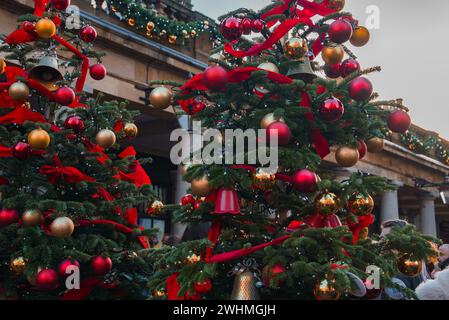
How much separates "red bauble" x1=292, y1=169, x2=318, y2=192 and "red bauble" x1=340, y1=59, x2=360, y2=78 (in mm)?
1153

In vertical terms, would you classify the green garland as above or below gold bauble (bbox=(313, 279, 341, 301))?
above

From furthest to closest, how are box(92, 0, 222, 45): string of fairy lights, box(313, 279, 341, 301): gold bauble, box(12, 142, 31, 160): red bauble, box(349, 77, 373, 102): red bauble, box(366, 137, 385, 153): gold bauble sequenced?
box(92, 0, 222, 45): string of fairy lights < box(12, 142, 31, 160): red bauble < box(366, 137, 385, 153): gold bauble < box(349, 77, 373, 102): red bauble < box(313, 279, 341, 301): gold bauble

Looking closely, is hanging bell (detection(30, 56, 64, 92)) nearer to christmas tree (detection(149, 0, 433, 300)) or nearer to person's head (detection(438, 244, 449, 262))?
christmas tree (detection(149, 0, 433, 300))

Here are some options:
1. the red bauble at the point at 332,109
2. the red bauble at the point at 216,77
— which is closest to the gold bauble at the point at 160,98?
the red bauble at the point at 216,77

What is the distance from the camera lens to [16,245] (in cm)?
495

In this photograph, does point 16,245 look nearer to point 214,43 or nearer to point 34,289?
point 34,289

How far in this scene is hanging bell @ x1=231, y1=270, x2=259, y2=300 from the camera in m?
→ 3.53

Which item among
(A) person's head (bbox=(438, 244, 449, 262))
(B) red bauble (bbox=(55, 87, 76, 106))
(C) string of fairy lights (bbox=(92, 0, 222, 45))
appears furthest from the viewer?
(C) string of fairy lights (bbox=(92, 0, 222, 45))

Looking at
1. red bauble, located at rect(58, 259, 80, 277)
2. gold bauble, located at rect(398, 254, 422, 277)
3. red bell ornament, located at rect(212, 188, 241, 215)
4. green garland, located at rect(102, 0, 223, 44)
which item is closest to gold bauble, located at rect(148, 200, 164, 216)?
red bauble, located at rect(58, 259, 80, 277)

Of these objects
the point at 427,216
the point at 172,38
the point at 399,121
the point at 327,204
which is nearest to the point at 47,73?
the point at 327,204

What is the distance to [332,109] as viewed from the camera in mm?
3678

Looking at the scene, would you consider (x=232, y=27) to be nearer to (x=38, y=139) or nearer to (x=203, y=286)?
(x=203, y=286)

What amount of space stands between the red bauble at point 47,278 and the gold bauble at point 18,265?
7.0 inches

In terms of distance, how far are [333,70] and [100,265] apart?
2.72 meters
